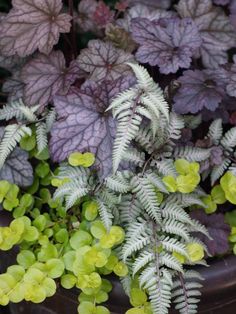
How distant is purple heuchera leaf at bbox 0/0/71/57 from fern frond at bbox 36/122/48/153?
0.19 m

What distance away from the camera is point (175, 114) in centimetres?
127

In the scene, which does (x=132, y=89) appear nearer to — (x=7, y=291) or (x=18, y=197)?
(x=18, y=197)

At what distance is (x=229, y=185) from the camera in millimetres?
1216

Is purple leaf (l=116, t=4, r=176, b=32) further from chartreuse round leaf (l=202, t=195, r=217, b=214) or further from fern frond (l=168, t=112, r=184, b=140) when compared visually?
chartreuse round leaf (l=202, t=195, r=217, b=214)

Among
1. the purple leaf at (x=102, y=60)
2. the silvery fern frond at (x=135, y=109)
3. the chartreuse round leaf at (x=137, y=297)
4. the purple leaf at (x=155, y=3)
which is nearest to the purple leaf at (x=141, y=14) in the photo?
the purple leaf at (x=155, y=3)

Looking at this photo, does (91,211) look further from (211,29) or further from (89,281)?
(211,29)

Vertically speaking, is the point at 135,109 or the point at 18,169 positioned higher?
the point at 135,109

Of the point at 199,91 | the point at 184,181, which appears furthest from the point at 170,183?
the point at 199,91

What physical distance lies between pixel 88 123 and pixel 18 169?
0.23 meters

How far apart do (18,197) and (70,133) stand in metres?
0.23

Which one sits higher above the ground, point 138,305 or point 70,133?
point 70,133

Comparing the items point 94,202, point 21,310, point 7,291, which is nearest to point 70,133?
point 94,202

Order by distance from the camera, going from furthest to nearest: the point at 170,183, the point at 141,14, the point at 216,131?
the point at 141,14 → the point at 216,131 → the point at 170,183

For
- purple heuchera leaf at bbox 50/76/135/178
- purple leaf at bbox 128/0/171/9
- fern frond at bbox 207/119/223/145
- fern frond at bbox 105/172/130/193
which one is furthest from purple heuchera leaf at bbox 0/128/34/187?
purple leaf at bbox 128/0/171/9
